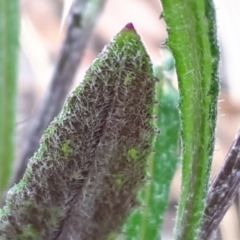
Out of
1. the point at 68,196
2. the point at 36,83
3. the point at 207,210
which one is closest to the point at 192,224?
the point at 207,210

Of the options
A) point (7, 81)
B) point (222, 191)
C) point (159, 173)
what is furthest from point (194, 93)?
point (7, 81)

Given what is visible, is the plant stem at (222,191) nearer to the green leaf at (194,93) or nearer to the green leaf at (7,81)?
the green leaf at (194,93)

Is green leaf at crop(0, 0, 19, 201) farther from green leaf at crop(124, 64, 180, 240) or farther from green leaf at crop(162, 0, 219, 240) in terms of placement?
green leaf at crop(162, 0, 219, 240)

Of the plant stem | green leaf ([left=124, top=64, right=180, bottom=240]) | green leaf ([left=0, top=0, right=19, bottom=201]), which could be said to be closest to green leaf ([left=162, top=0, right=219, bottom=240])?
the plant stem

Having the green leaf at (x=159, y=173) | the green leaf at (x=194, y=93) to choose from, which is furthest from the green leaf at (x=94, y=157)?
the green leaf at (x=159, y=173)

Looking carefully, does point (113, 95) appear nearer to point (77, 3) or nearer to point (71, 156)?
point (71, 156)
